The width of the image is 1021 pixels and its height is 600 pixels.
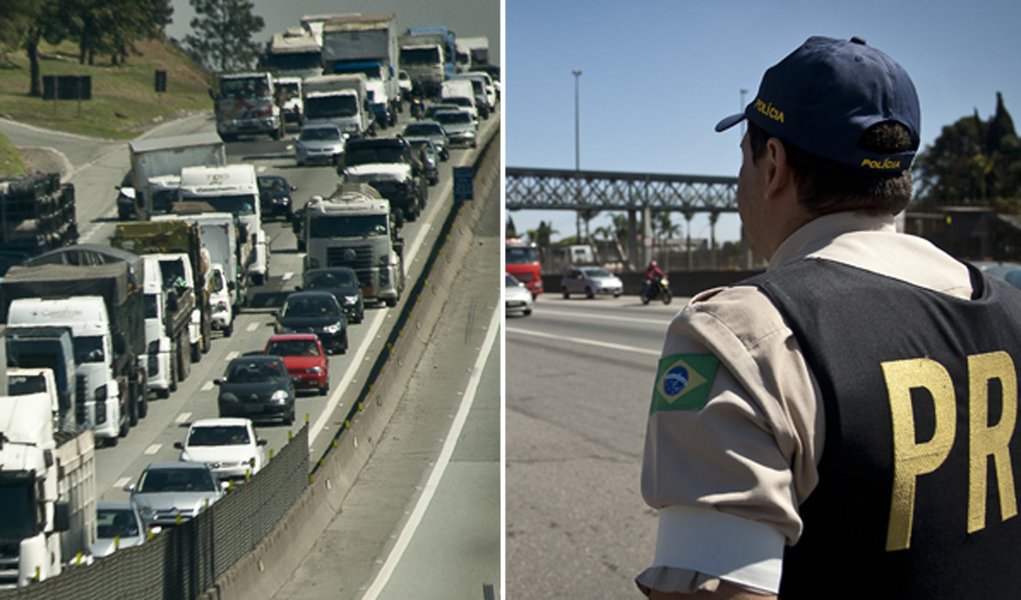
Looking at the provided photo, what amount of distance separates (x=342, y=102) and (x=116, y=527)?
5.12ft

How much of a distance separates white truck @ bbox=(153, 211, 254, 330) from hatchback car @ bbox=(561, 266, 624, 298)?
49418mm

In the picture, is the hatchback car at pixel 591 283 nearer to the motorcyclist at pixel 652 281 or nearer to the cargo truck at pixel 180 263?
the motorcyclist at pixel 652 281

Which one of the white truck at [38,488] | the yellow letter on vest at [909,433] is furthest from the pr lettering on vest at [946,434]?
the white truck at [38,488]

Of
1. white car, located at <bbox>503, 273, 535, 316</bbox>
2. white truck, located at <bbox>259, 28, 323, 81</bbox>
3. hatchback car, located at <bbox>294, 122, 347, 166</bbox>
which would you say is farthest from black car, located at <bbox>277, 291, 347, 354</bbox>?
white car, located at <bbox>503, 273, 535, 316</bbox>

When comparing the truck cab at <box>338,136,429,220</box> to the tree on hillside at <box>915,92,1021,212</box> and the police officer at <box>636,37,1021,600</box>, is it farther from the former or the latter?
the tree on hillside at <box>915,92,1021,212</box>

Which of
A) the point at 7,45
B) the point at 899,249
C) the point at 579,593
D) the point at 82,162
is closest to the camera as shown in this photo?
the point at 899,249

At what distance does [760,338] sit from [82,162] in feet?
9.48

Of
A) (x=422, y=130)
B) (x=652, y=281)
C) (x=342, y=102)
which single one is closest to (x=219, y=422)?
(x=342, y=102)

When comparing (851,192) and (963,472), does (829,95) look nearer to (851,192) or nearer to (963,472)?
(851,192)

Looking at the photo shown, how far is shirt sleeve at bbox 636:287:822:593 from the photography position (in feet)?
5.32

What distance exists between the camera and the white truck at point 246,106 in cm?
432

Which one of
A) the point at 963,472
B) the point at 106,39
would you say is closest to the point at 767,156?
the point at 963,472

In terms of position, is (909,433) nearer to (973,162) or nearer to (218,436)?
(218,436)

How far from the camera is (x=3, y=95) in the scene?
3850mm
